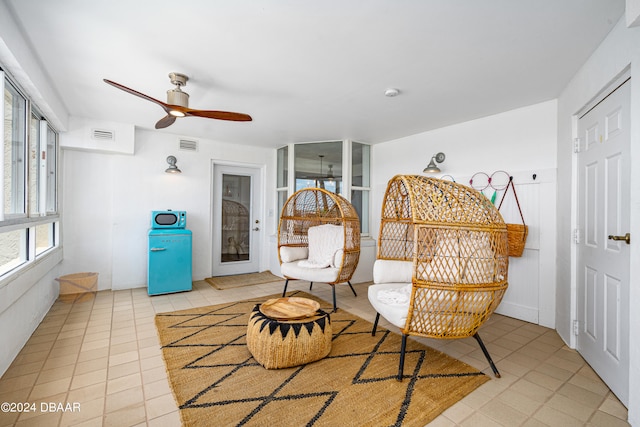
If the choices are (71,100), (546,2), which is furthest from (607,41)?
(71,100)

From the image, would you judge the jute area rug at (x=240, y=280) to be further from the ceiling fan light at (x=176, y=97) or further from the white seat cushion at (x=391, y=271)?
the ceiling fan light at (x=176, y=97)

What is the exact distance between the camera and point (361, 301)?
3863 mm

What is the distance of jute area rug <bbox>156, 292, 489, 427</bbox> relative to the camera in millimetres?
1685

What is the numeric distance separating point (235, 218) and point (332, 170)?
195 cm

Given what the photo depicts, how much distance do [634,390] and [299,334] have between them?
193 cm

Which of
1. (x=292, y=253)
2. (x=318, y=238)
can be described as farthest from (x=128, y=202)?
(x=318, y=238)

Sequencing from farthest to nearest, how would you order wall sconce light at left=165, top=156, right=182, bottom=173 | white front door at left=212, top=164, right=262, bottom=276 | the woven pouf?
white front door at left=212, top=164, right=262, bottom=276 → wall sconce light at left=165, top=156, right=182, bottom=173 → the woven pouf

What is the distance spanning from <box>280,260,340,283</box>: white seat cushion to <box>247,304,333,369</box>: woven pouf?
1.24 metres

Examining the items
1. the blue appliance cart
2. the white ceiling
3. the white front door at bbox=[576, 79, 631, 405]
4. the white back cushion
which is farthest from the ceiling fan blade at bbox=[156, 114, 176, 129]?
the white front door at bbox=[576, 79, 631, 405]

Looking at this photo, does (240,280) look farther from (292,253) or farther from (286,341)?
(286,341)

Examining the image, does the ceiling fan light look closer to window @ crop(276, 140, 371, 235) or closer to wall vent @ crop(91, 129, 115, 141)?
wall vent @ crop(91, 129, 115, 141)

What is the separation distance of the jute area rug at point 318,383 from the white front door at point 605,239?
2.76ft

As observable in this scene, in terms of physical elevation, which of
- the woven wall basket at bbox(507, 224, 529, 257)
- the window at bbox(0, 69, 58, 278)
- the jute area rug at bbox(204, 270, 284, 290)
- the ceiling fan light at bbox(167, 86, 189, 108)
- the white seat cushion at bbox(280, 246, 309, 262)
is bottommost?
the jute area rug at bbox(204, 270, 284, 290)

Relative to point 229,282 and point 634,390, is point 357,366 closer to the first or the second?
point 634,390
